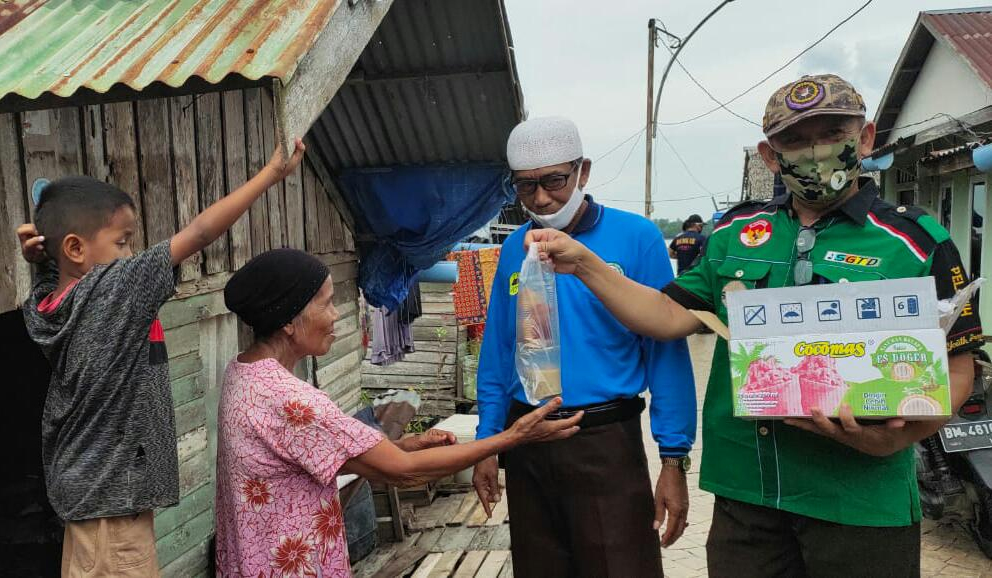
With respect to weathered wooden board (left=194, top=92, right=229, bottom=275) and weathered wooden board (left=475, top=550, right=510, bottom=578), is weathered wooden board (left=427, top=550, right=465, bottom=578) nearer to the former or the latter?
weathered wooden board (left=475, top=550, right=510, bottom=578)

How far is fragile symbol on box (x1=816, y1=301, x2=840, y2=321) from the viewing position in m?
1.89

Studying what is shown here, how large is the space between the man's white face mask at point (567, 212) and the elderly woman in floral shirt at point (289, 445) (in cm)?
81

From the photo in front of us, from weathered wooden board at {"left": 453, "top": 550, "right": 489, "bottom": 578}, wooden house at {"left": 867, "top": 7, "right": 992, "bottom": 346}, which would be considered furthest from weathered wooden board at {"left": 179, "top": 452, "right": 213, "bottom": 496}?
wooden house at {"left": 867, "top": 7, "right": 992, "bottom": 346}

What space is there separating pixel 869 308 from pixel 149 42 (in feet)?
7.53

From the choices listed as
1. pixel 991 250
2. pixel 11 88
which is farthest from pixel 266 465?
pixel 991 250

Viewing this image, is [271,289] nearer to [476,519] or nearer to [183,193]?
[183,193]

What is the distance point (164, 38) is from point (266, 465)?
4.68 feet

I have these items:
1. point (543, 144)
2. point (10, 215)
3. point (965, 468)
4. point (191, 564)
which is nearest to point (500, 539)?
point (191, 564)

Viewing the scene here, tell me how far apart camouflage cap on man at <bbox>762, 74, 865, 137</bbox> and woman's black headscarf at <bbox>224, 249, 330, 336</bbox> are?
146cm

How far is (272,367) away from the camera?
83.6 inches

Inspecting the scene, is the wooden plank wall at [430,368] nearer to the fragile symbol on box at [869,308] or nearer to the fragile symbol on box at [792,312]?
the fragile symbol on box at [792,312]

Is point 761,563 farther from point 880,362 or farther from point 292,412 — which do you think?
point 292,412

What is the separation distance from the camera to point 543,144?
2.65m

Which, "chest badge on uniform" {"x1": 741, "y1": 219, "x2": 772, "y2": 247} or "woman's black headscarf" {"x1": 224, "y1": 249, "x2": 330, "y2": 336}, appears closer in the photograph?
"woman's black headscarf" {"x1": 224, "y1": 249, "x2": 330, "y2": 336}
